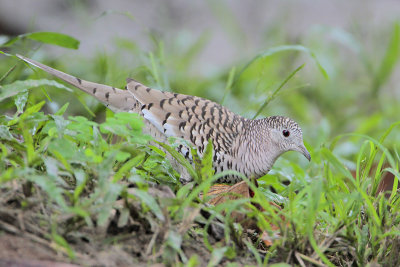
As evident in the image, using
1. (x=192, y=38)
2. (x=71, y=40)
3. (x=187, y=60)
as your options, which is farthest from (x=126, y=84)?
(x=192, y=38)

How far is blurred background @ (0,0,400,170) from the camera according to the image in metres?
5.86

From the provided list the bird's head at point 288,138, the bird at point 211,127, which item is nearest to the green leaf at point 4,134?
the bird at point 211,127

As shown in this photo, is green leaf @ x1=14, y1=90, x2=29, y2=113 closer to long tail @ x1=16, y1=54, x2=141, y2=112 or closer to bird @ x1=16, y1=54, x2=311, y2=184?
bird @ x1=16, y1=54, x2=311, y2=184

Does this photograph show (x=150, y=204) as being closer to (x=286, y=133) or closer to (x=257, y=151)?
(x=257, y=151)

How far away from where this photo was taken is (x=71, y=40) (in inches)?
122

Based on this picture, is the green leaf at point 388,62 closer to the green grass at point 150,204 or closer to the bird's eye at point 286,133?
the bird's eye at point 286,133

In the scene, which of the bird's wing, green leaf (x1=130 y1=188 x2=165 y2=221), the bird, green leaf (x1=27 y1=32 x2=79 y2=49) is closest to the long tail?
the bird

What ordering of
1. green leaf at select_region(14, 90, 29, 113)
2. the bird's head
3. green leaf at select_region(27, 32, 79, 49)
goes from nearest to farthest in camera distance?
green leaf at select_region(14, 90, 29, 113) → green leaf at select_region(27, 32, 79, 49) → the bird's head

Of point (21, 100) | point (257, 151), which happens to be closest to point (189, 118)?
point (257, 151)

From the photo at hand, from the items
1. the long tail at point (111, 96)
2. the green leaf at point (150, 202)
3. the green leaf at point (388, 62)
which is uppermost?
the green leaf at point (388, 62)

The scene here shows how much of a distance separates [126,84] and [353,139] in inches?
112

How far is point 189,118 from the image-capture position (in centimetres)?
350

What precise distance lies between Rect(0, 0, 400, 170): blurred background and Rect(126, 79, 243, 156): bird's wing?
4.83 ft

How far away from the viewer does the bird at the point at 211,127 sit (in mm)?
3445
